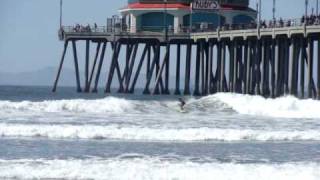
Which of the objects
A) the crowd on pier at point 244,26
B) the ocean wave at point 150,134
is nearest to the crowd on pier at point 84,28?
the crowd on pier at point 244,26

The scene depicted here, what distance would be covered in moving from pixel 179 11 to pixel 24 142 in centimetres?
5055

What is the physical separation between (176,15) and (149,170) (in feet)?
187

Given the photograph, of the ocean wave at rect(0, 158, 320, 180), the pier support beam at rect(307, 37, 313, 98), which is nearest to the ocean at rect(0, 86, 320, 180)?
the ocean wave at rect(0, 158, 320, 180)

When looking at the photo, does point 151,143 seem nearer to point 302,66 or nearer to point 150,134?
point 150,134

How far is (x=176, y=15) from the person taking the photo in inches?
3140

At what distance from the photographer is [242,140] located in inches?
1271

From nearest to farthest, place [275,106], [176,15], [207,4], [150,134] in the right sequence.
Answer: [150,134] < [275,106] < [207,4] < [176,15]

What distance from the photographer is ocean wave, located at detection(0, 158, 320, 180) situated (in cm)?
2262

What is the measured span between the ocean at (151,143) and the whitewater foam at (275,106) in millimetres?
97

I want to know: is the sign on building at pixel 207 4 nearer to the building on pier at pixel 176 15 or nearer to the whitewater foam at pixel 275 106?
the building on pier at pixel 176 15

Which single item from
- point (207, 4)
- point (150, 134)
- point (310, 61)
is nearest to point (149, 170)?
point (150, 134)

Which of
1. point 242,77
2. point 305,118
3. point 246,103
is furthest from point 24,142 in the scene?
point 242,77

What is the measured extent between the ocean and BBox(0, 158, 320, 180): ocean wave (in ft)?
0.07

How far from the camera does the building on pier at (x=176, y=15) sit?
78.6 metres
